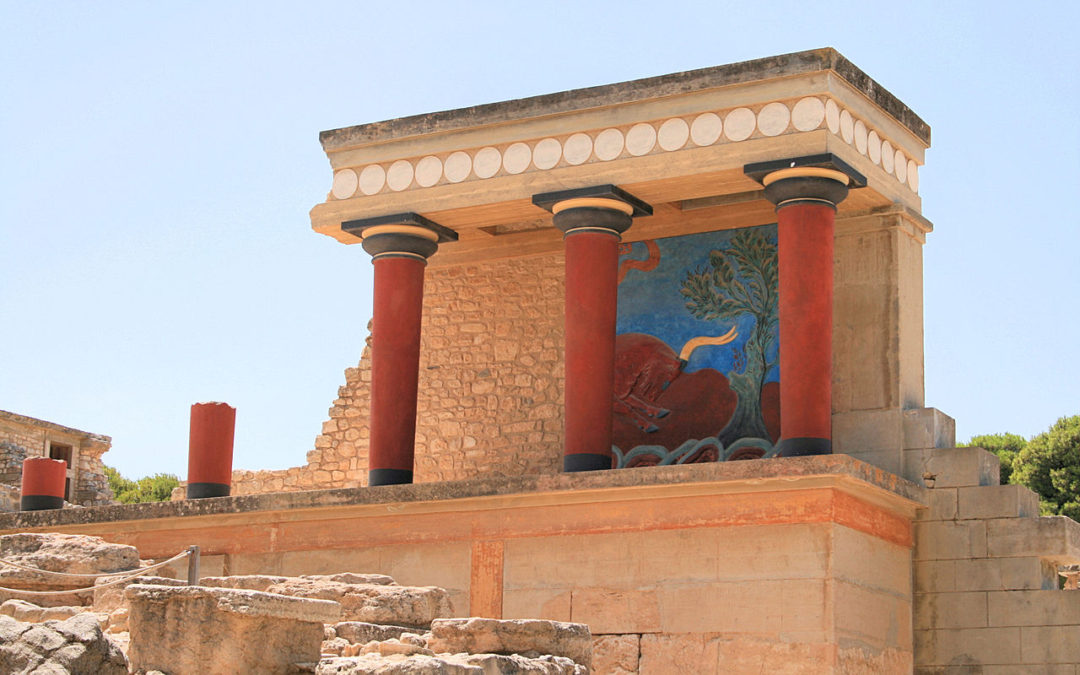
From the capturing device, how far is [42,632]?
7.38m

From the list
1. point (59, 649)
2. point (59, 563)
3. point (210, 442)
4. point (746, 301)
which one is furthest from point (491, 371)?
point (59, 649)

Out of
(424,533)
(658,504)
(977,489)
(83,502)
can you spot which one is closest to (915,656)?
(977,489)

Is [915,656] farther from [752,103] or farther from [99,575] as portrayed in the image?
[99,575]

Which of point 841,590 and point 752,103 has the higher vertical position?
point 752,103

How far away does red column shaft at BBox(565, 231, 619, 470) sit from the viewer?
14.6 m

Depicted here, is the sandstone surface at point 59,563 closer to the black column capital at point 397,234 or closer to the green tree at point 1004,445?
the black column capital at point 397,234

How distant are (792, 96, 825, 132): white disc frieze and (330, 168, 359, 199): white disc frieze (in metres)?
4.78

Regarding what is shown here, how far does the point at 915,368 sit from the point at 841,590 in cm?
332

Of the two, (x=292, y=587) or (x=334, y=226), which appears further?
(x=334, y=226)

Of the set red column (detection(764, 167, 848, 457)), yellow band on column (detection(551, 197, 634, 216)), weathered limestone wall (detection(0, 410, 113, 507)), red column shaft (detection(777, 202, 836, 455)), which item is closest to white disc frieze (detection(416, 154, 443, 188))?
yellow band on column (detection(551, 197, 634, 216))

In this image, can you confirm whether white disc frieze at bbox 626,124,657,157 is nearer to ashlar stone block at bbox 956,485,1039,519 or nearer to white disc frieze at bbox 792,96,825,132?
white disc frieze at bbox 792,96,825,132

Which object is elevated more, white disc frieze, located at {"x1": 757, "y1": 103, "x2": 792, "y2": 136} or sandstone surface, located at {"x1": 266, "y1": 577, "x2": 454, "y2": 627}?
white disc frieze, located at {"x1": 757, "y1": 103, "x2": 792, "y2": 136}

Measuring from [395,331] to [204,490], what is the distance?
2.48 m

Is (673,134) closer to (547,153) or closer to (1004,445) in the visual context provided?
(547,153)
